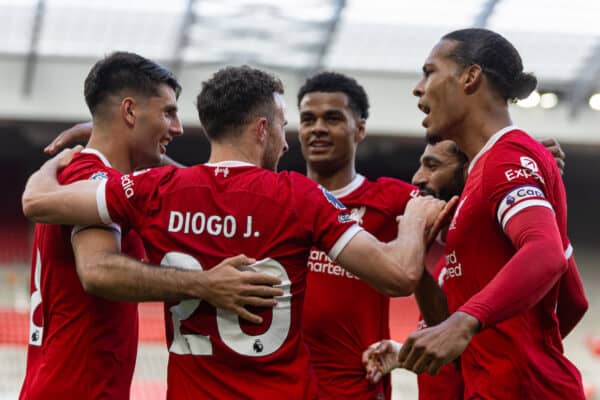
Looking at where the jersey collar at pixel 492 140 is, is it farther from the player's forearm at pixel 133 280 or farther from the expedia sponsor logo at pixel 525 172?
the player's forearm at pixel 133 280

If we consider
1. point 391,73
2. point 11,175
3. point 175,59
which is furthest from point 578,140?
point 11,175

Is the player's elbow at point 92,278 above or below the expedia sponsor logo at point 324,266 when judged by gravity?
below

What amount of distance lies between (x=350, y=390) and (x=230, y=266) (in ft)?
6.25

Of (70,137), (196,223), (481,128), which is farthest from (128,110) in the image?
(481,128)

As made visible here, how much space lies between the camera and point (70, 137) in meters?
4.93

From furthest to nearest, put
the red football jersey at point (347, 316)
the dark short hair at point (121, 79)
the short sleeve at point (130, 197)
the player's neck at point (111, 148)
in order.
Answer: the red football jersey at point (347, 316) → the dark short hair at point (121, 79) → the player's neck at point (111, 148) → the short sleeve at point (130, 197)

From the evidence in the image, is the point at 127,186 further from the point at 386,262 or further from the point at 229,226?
the point at 386,262

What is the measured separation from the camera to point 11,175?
2050 cm

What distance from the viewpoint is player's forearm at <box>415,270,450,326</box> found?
177 inches

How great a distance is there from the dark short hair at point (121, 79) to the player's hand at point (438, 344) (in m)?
2.13

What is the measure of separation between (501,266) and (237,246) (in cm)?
109

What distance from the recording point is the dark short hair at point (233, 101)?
3.98m

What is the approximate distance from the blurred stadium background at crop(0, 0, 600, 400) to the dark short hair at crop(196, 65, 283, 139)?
39.3 ft

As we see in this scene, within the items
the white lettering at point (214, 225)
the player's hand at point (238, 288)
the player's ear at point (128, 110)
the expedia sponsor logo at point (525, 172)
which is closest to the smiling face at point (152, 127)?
the player's ear at point (128, 110)
